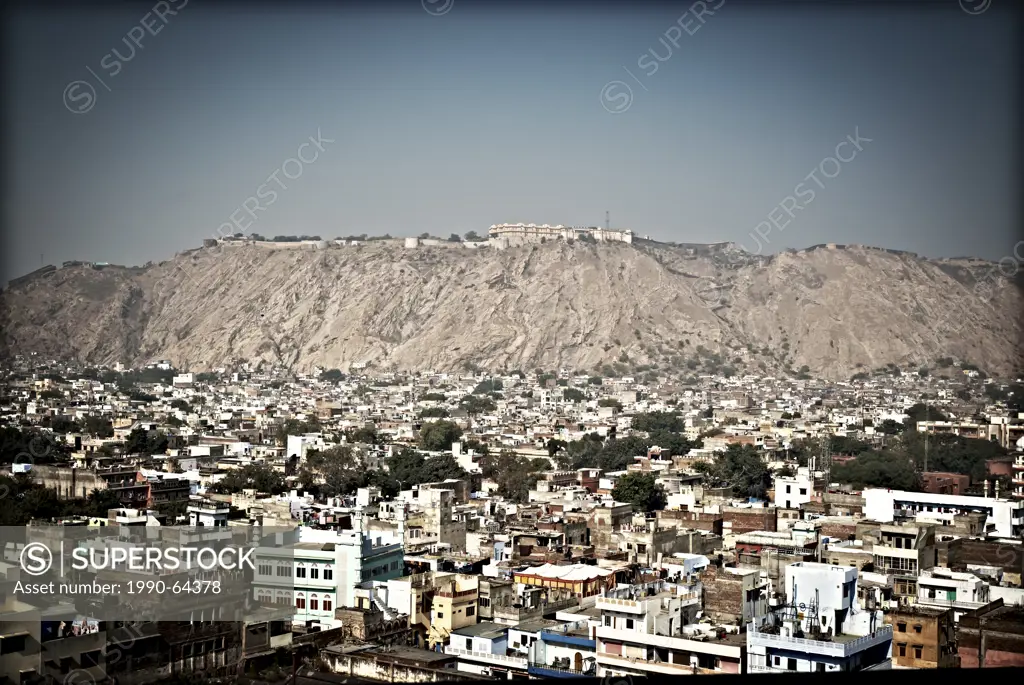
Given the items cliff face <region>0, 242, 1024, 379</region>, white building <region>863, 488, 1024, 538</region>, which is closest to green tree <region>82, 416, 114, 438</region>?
white building <region>863, 488, 1024, 538</region>

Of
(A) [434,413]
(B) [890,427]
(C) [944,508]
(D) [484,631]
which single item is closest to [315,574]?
(D) [484,631]

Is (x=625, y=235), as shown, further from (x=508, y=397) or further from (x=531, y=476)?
(x=531, y=476)

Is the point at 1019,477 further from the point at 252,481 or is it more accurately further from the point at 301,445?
the point at 301,445

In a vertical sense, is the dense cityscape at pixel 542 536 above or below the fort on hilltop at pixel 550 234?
below

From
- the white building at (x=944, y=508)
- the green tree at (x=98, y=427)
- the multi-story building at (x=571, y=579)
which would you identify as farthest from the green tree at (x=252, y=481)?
the multi-story building at (x=571, y=579)

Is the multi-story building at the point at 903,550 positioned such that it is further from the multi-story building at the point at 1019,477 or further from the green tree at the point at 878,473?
the green tree at the point at 878,473
